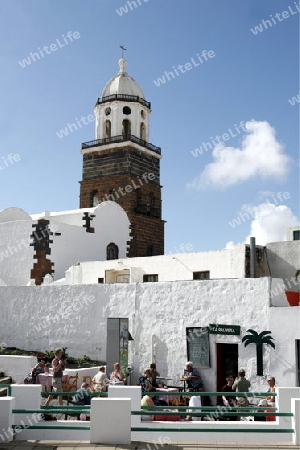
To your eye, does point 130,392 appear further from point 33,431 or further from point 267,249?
point 267,249

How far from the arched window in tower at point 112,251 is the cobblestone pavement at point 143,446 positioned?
21417mm

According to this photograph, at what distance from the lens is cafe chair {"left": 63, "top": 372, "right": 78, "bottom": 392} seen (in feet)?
52.5

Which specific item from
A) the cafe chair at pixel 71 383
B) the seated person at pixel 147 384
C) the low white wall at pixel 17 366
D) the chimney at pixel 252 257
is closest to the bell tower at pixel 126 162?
the chimney at pixel 252 257

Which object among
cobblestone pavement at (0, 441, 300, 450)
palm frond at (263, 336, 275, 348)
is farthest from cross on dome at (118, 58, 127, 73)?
cobblestone pavement at (0, 441, 300, 450)

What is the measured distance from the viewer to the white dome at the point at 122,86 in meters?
35.5

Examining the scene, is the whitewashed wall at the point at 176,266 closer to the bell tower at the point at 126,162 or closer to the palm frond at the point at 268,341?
the palm frond at the point at 268,341

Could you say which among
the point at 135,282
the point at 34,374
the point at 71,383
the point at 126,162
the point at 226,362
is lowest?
the point at 71,383

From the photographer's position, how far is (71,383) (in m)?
16.4

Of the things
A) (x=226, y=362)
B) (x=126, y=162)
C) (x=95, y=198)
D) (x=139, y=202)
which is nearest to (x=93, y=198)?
(x=95, y=198)

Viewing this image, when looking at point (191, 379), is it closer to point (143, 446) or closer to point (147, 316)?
point (147, 316)

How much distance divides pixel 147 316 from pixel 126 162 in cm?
1792

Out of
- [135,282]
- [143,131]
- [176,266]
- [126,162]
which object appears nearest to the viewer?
[135,282]

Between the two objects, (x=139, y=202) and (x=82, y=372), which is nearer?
(x=82, y=372)

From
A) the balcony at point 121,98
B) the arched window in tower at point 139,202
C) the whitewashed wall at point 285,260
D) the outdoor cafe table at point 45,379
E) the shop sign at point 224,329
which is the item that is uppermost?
the balcony at point 121,98
